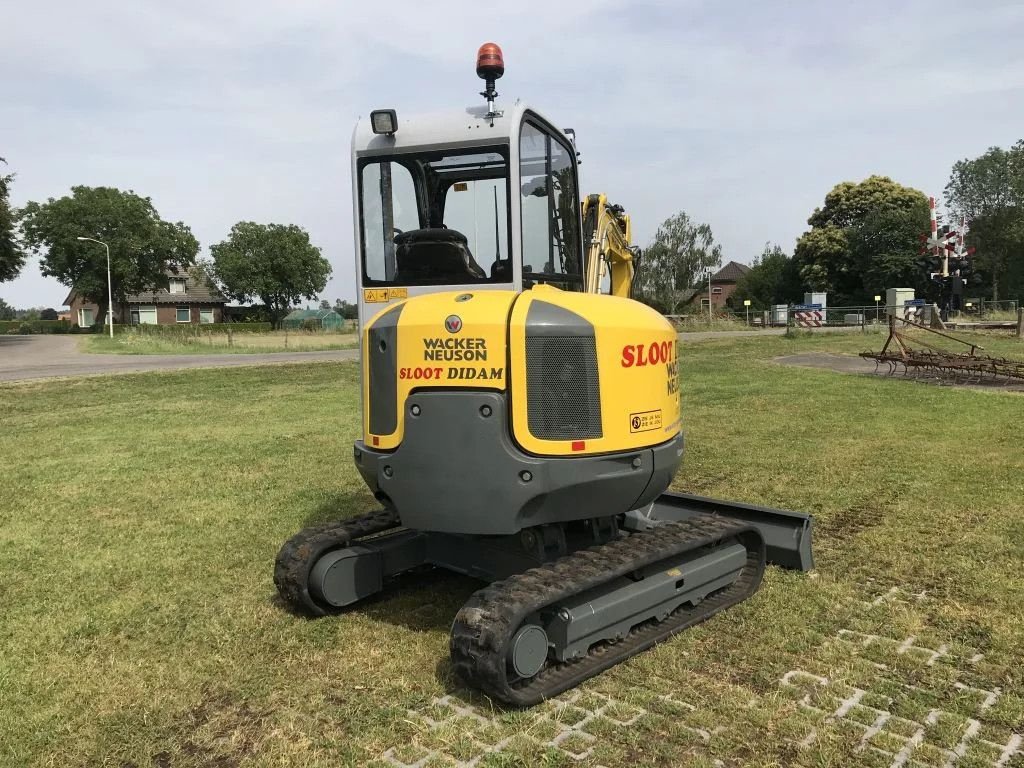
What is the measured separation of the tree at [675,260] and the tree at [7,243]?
44.1m

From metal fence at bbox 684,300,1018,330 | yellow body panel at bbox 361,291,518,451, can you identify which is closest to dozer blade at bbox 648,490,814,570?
yellow body panel at bbox 361,291,518,451

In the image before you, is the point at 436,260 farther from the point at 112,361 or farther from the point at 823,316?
the point at 823,316

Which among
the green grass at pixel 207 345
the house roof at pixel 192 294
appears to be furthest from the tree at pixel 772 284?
the house roof at pixel 192 294

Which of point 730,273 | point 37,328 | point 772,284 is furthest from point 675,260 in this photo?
point 37,328

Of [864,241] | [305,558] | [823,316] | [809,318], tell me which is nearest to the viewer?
[305,558]

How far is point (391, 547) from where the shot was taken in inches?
176

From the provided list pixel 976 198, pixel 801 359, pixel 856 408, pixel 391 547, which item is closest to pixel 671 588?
pixel 391 547

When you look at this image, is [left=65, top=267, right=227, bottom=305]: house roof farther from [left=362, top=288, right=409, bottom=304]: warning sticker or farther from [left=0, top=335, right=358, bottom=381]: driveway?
[left=362, top=288, right=409, bottom=304]: warning sticker

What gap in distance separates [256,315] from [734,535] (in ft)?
260

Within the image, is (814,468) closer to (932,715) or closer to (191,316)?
(932,715)

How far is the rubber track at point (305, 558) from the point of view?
419 cm

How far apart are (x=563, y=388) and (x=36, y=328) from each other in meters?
76.5

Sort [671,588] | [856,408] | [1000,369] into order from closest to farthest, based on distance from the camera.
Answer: [671,588]
[856,408]
[1000,369]

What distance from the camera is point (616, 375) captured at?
12.3ft
